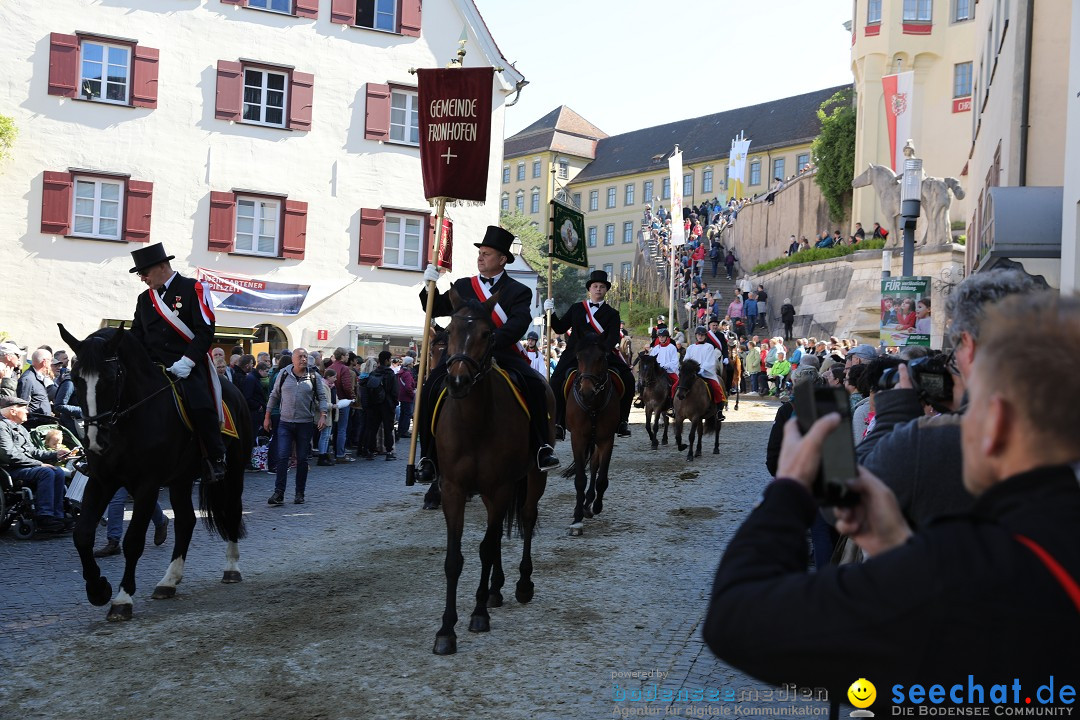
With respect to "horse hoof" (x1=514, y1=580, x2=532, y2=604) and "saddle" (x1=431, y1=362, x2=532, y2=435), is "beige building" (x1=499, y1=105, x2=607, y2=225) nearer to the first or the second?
"saddle" (x1=431, y1=362, x2=532, y2=435)

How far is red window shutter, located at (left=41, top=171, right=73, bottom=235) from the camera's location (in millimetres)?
27172

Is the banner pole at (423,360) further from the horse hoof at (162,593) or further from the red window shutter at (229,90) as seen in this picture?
the red window shutter at (229,90)

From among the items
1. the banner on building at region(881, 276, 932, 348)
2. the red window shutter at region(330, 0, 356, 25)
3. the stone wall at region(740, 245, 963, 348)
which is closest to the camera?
the banner on building at region(881, 276, 932, 348)

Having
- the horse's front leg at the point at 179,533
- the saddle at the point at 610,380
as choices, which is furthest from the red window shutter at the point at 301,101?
the horse's front leg at the point at 179,533

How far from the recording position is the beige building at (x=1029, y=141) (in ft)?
42.5

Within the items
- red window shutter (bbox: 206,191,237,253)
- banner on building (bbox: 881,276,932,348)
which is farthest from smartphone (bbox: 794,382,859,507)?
red window shutter (bbox: 206,191,237,253)

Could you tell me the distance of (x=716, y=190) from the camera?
91688 millimetres

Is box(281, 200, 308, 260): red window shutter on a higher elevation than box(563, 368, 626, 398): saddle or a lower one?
higher

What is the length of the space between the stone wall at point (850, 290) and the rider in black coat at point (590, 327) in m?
22.7

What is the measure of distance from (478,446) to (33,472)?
595 centimetres

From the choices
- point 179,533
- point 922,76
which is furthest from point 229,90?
point 922,76

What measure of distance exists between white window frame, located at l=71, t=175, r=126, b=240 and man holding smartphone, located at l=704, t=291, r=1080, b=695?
2853cm

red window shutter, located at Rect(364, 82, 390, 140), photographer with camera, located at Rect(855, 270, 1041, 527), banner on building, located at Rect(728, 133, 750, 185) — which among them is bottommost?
photographer with camera, located at Rect(855, 270, 1041, 527)

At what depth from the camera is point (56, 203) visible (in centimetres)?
2730
